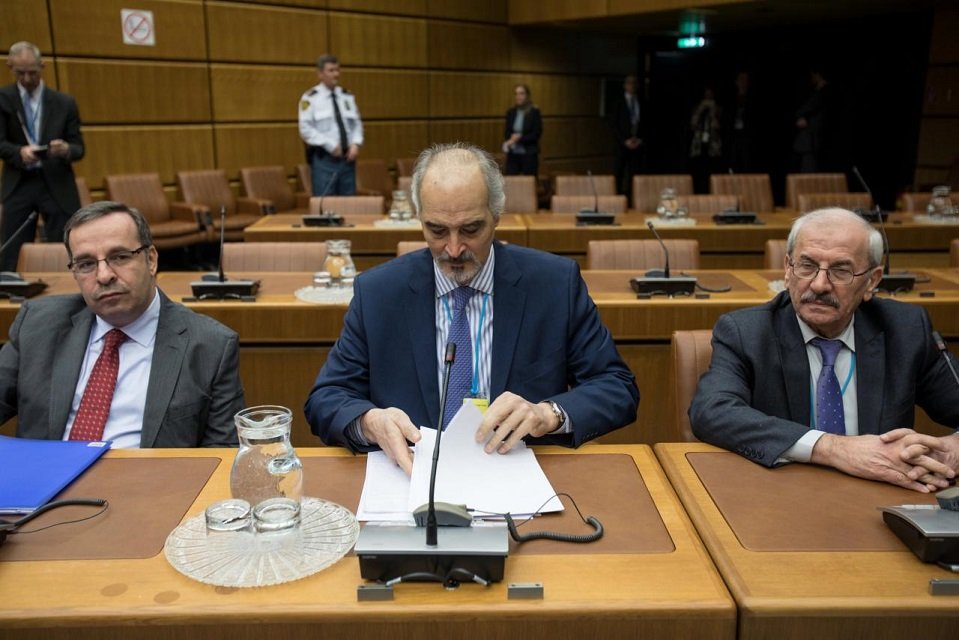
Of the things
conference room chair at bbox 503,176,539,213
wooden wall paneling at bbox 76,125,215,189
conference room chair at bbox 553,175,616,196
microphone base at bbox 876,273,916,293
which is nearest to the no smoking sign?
wooden wall paneling at bbox 76,125,215,189

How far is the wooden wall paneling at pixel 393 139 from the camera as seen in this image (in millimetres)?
9727

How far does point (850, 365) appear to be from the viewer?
6.64 ft

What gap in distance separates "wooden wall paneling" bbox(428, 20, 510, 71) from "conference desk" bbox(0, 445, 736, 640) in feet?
31.5

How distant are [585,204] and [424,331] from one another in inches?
164

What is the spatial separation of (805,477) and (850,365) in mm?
531

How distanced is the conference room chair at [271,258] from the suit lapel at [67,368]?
5.82ft

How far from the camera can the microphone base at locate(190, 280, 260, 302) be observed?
3.33 meters

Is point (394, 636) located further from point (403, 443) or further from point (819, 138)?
point (819, 138)

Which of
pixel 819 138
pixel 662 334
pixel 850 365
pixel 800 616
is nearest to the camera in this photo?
pixel 800 616

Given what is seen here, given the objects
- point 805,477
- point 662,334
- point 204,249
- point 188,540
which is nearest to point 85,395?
point 188,540

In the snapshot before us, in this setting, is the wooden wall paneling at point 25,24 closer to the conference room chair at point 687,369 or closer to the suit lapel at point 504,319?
the suit lapel at point 504,319

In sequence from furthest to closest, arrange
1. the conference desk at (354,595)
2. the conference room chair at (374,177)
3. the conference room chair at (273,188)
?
the conference room chair at (374,177) → the conference room chair at (273,188) → the conference desk at (354,595)

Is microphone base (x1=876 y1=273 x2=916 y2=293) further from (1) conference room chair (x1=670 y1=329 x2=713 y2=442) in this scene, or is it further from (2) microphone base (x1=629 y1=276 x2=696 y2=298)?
(1) conference room chair (x1=670 y1=329 x2=713 y2=442)

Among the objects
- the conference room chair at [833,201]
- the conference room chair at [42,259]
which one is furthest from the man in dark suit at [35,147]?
the conference room chair at [833,201]
